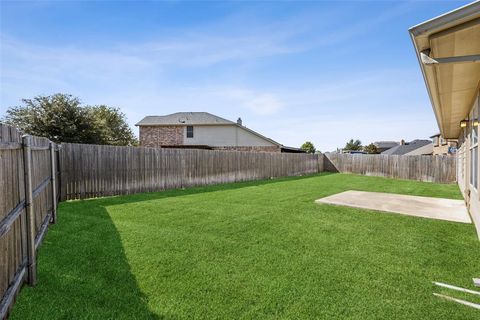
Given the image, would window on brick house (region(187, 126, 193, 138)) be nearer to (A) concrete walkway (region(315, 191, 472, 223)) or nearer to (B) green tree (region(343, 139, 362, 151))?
(A) concrete walkway (region(315, 191, 472, 223))

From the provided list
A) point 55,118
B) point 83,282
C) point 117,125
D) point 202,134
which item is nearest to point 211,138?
point 202,134

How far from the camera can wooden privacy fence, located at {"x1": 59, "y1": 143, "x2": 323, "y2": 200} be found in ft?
26.2

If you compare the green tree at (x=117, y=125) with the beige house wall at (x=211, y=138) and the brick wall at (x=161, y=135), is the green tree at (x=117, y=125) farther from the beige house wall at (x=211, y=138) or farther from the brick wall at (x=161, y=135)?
the beige house wall at (x=211, y=138)

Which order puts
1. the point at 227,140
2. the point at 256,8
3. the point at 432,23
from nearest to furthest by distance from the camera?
the point at 432,23 < the point at 256,8 < the point at 227,140

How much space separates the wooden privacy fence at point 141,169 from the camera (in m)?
7.99

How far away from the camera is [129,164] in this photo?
943 cm

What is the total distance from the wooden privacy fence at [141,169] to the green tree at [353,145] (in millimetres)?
60946

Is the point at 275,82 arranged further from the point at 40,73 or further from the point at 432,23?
the point at 432,23

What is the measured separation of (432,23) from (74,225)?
5.93 meters

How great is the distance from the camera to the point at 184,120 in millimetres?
25531

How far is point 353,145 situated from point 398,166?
5643 centimetres

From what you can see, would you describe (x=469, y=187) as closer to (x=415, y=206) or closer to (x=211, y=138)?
(x=415, y=206)

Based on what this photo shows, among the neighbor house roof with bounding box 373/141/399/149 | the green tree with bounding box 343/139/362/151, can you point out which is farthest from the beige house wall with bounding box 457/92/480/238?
the green tree with bounding box 343/139/362/151

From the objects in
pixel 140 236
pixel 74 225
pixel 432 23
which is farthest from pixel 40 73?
pixel 432 23
